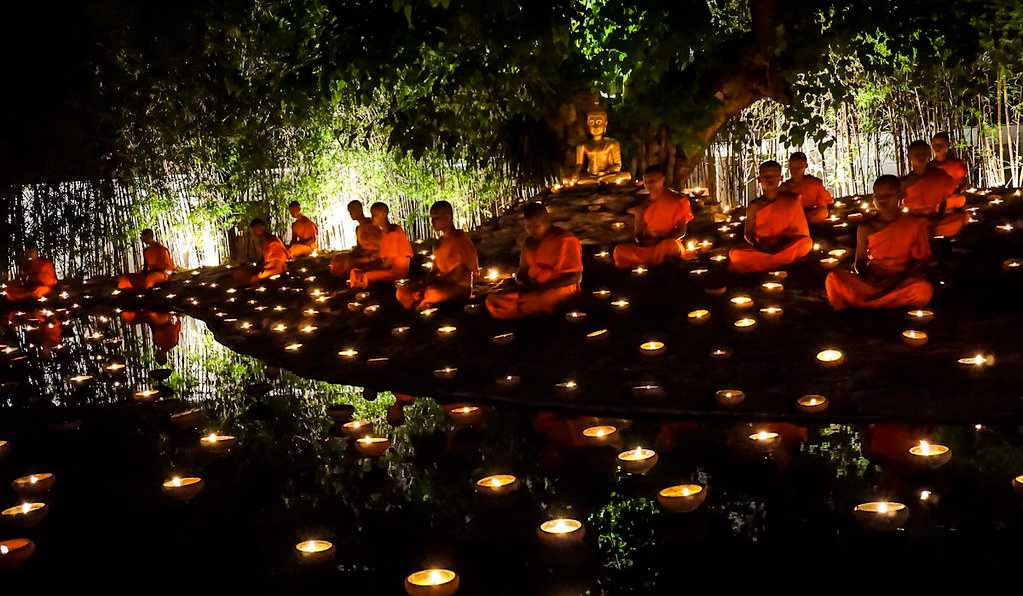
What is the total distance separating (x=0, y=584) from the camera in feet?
8.70

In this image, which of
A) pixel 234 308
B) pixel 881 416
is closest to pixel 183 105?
pixel 234 308

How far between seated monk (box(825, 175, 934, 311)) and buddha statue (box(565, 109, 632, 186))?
13.4 ft

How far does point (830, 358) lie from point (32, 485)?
3744 millimetres

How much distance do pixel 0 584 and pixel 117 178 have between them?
1129cm

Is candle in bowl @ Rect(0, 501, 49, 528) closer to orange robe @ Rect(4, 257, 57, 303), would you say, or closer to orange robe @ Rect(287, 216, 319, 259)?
orange robe @ Rect(287, 216, 319, 259)

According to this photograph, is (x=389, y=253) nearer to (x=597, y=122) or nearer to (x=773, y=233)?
(x=597, y=122)

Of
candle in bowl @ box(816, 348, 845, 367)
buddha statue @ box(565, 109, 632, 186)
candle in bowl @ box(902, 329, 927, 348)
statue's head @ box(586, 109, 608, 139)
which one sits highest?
statue's head @ box(586, 109, 608, 139)

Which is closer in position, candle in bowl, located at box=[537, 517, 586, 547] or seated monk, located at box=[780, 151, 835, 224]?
candle in bowl, located at box=[537, 517, 586, 547]

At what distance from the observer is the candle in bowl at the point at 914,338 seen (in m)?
4.38

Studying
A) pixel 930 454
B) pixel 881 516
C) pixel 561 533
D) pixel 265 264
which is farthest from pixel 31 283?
pixel 881 516

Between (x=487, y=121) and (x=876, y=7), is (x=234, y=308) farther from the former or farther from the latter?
(x=876, y=7)

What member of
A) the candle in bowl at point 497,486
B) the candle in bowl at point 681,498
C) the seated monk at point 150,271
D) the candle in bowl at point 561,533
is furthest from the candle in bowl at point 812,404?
the seated monk at point 150,271

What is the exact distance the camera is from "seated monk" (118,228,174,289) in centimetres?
1149

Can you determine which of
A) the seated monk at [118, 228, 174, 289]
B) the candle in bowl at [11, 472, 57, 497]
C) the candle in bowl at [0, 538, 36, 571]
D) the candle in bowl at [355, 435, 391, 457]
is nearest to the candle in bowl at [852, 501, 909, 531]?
the candle in bowl at [355, 435, 391, 457]
